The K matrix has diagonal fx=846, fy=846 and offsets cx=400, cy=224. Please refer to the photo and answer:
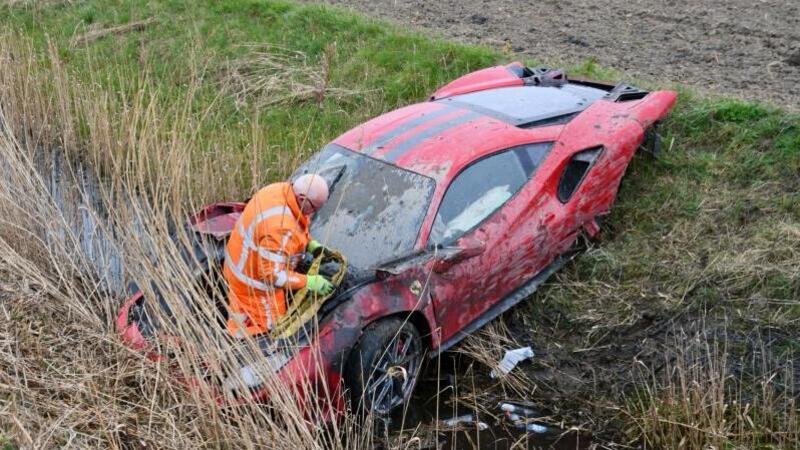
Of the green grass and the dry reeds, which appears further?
the dry reeds

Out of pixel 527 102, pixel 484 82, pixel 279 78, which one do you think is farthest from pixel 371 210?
pixel 279 78

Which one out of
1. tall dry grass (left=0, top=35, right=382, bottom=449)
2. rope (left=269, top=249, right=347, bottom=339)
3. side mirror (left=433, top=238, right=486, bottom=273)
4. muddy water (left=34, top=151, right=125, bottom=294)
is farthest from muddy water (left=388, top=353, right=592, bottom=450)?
muddy water (left=34, top=151, right=125, bottom=294)

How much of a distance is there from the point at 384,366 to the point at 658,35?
5383 mm

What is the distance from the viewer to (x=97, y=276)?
5.57m

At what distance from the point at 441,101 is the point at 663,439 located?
2.88 metres

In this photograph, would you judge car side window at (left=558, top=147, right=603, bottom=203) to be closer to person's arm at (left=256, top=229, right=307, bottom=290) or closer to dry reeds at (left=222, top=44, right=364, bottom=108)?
person's arm at (left=256, top=229, right=307, bottom=290)

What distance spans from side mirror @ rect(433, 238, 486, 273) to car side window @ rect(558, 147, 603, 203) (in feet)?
2.87

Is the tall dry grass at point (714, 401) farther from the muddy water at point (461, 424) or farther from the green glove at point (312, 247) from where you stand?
the green glove at point (312, 247)

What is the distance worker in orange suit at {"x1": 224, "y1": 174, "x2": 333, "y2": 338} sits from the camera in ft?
15.4

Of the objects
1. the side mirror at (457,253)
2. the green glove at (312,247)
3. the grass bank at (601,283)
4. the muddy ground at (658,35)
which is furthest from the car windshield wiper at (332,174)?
the muddy ground at (658,35)

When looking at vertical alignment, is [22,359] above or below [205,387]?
below

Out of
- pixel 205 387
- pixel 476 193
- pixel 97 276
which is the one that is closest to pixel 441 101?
pixel 476 193

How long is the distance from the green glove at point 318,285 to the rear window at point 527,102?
1.88 metres

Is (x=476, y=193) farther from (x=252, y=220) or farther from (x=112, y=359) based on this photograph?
(x=112, y=359)
